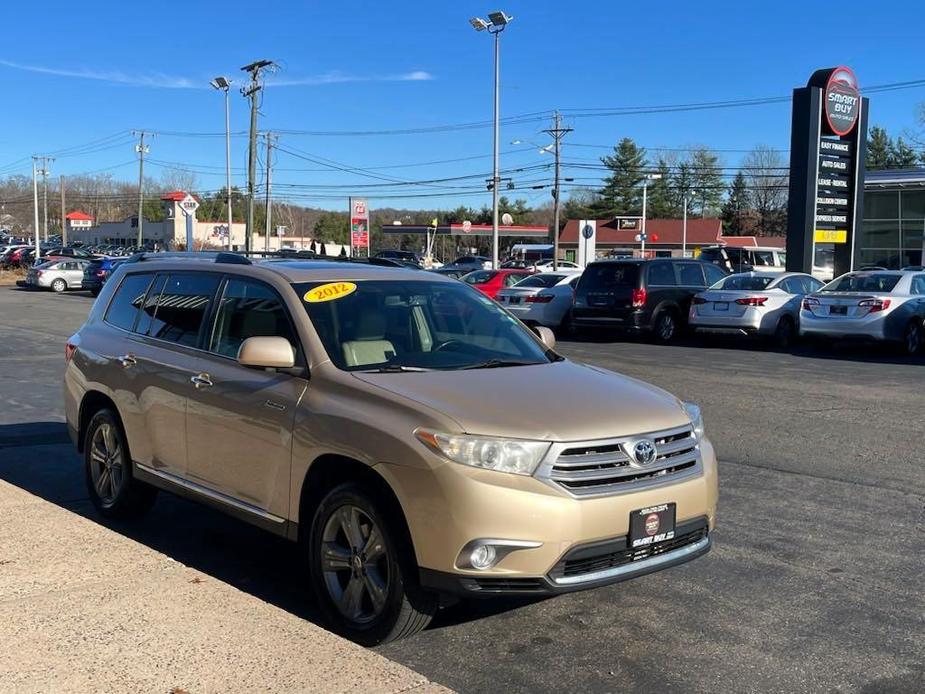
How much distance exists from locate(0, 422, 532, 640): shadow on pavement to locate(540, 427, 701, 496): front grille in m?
1.12

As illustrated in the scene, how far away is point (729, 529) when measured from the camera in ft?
19.5

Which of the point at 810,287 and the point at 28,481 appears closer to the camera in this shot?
the point at 28,481

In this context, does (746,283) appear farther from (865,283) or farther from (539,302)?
(539,302)

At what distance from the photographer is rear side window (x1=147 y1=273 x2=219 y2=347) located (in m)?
5.41

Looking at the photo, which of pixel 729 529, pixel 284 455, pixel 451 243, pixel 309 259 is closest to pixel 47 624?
pixel 284 455

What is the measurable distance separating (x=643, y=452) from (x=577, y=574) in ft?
2.00

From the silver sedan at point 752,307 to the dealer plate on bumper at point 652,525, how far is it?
562 inches

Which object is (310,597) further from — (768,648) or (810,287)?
(810,287)

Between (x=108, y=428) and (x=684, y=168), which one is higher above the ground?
(x=684, y=168)

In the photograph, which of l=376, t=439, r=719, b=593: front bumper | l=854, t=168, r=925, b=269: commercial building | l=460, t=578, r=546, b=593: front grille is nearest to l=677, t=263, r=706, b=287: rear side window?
l=376, t=439, r=719, b=593: front bumper

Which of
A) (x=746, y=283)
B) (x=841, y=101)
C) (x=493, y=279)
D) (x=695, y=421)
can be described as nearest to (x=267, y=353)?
(x=695, y=421)

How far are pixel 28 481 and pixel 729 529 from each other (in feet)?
17.7

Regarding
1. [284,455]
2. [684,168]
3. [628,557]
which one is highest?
[684,168]

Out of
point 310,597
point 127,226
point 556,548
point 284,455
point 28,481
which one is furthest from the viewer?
point 127,226
